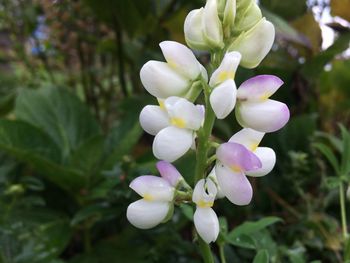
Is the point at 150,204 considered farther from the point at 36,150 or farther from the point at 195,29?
the point at 36,150

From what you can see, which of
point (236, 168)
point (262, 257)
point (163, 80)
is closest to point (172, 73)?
point (163, 80)

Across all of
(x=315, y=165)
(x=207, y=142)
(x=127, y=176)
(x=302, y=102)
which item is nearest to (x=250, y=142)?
A: (x=207, y=142)

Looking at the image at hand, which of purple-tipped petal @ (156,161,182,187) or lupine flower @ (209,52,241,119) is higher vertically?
lupine flower @ (209,52,241,119)

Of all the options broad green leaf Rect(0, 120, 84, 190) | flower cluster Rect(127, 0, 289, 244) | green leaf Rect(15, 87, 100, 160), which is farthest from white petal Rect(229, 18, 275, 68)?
green leaf Rect(15, 87, 100, 160)

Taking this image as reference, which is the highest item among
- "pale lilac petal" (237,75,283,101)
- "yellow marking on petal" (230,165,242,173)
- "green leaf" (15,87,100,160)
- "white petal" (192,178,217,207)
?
"pale lilac petal" (237,75,283,101)

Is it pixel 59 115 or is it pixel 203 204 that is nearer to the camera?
pixel 203 204

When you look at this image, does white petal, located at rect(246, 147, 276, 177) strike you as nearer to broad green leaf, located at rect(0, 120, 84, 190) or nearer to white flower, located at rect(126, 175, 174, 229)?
white flower, located at rect(126, 175, 174, 229)

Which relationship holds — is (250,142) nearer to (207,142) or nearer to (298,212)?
(207,142)
